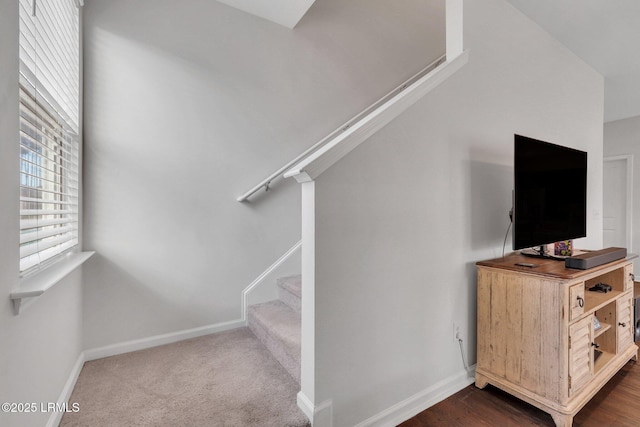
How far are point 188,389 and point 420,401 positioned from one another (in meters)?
1.27

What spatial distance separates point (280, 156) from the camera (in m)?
2.55

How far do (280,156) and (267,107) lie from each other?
1.35ft

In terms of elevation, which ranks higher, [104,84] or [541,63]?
[541,63]

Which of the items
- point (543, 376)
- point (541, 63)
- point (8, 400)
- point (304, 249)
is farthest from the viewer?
point (541, 63)

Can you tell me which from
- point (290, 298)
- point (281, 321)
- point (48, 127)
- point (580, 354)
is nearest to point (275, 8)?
point (48, 127)

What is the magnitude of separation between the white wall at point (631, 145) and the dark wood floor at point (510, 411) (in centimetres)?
371

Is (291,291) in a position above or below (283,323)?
above

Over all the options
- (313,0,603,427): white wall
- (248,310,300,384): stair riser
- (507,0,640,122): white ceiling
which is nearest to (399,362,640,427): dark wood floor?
(313,0,603,427): white wall

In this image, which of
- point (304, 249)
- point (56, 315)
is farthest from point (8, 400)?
point (304, 249)

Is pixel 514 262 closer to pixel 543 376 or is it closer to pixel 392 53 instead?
pixel 543 376

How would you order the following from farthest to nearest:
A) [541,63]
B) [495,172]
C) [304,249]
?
[541,63], [495,172], [304,249]

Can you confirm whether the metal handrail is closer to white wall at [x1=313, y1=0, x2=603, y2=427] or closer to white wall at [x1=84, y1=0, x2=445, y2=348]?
white wall at [x1=84, y1=0, x2=445, y2=348]

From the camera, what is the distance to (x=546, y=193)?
194 centimetres

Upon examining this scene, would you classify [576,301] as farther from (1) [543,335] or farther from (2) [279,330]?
(2) [279,330]
